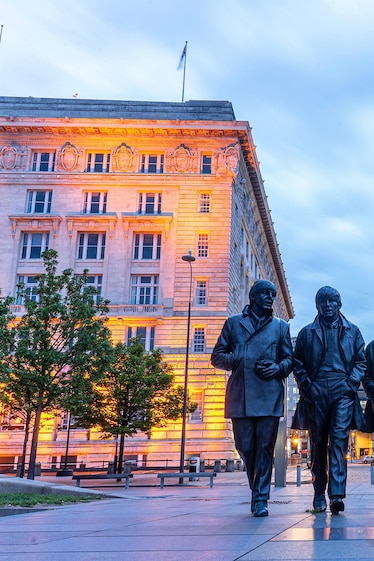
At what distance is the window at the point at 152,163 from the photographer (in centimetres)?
5553

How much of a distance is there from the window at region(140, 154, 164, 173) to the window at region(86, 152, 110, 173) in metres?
2.95

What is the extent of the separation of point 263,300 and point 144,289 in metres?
45.5

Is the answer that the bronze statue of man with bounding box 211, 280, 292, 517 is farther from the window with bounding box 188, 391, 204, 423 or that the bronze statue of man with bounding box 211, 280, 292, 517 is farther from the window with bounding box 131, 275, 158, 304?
the window with bounding box 131, 275, 158, 304

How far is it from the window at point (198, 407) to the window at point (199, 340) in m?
3.21

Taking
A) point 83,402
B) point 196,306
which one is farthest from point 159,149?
point 83,402

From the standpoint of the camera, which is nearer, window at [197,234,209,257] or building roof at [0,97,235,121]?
window at [197,234,209,257]

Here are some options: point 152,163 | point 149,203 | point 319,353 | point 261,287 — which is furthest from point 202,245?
point 319,353

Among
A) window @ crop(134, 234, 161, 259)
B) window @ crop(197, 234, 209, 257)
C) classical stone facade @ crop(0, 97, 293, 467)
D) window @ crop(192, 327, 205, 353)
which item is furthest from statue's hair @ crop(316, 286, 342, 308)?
window @ crop(134, 234, 161, 259)

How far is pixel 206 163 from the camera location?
5559 centimetres

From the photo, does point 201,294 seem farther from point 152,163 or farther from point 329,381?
point 329,381

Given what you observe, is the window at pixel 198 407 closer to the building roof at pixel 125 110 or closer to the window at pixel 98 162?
the window at pixel 98 162

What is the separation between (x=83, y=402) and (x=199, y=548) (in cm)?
2652

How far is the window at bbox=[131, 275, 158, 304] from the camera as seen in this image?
5256 cm

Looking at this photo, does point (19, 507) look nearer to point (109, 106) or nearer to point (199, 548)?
point (199, 548)
